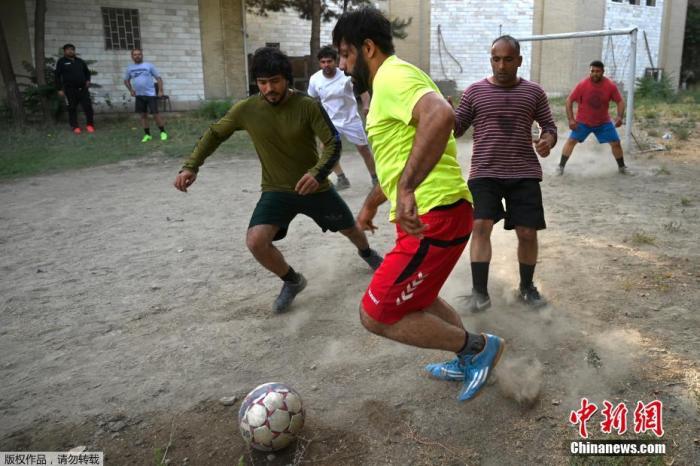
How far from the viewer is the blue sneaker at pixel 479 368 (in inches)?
119

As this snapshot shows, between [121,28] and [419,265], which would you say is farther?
[121,28]

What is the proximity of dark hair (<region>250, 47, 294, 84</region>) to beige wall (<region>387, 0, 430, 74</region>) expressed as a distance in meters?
23.2

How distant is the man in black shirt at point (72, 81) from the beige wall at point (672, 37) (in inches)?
1045

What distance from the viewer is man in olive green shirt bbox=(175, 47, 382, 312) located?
397 cm

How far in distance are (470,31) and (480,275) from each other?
2372 cm

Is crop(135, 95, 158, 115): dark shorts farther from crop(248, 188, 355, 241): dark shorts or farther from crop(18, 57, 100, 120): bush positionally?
crop(248, 188, 355, 241): dark shorts

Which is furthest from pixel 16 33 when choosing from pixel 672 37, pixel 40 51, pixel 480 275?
pixel 672 37

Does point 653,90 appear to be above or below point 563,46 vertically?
below

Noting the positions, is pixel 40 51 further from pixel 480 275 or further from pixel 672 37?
pixel 672 37

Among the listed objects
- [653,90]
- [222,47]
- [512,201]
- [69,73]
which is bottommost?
[653,90]

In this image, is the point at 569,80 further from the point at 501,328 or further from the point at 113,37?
the point at 501,328

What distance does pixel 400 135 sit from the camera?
104 inches

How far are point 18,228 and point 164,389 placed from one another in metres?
4.60

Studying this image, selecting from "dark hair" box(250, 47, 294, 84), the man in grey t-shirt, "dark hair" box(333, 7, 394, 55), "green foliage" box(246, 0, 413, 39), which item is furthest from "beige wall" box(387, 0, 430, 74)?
"dark hair" box(333, 7, 394, 55)
